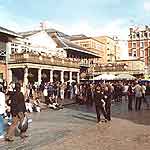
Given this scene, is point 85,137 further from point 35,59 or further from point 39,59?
point 39,59

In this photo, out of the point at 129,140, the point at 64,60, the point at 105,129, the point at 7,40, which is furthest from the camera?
the point at 64,60

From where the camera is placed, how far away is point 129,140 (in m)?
10.9

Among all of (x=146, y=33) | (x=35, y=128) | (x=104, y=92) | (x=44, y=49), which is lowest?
(x=35, y=128)

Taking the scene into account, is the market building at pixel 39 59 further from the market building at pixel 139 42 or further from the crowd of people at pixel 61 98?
the market building at pixel 139 42

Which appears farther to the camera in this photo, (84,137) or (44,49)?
(44,49)

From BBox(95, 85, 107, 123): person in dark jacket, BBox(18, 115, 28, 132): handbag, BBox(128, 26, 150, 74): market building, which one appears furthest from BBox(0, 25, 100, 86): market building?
BBox(128, 26, 150, 74): market building

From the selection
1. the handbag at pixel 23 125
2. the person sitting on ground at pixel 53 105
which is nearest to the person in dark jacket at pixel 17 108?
the handbag at pixel 23 125

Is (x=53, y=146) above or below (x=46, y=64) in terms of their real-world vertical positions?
below

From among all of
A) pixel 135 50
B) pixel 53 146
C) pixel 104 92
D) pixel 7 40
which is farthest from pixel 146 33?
pixel 53 146

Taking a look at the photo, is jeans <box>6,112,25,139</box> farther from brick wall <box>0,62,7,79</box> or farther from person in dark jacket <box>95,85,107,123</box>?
brick wall <box>0,62,7,79</box>

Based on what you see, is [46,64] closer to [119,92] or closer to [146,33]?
[119,92]

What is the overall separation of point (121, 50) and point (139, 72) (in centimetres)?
4258

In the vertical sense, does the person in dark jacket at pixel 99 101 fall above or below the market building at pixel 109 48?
below

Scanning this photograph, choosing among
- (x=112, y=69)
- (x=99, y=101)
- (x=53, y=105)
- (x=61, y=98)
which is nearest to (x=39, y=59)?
(x=61, y=98)
